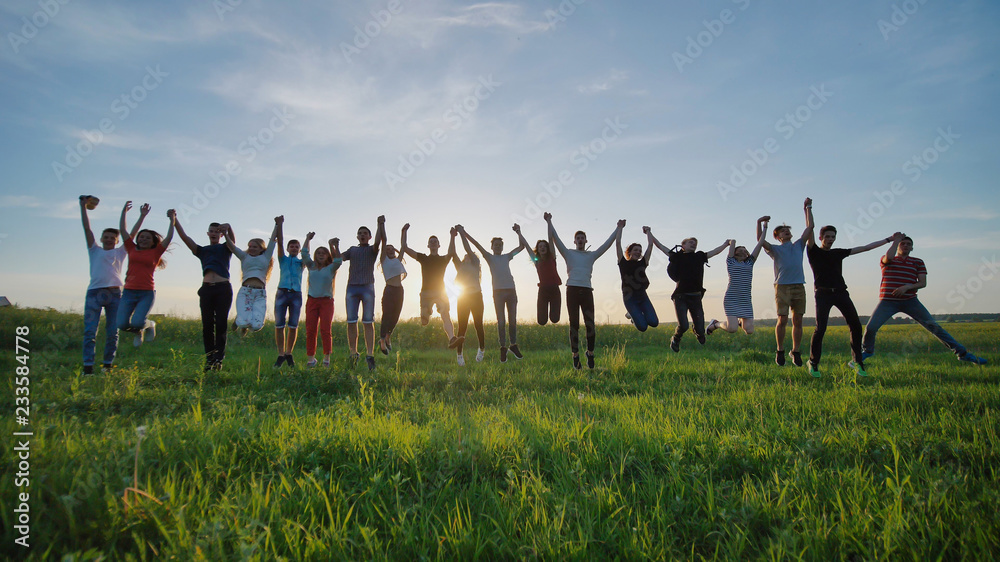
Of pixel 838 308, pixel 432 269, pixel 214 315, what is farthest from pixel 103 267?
pixel 838 308

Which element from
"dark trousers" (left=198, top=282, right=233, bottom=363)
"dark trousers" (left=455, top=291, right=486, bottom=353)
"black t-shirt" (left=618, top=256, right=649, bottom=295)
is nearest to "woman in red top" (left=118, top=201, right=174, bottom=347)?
"dark trousers" (left=198, top=282, right=233, bottom=363)

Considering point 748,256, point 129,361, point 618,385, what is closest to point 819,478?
point 618,385

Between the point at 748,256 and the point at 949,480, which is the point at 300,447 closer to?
the point at 949,480

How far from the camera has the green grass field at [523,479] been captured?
2.43 metres

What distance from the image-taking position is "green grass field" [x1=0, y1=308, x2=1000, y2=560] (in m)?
2.43

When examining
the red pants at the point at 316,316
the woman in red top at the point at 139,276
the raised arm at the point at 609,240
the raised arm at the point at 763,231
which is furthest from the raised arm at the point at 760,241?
the woman in red top at the point at 139,276

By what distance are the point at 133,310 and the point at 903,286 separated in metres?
14.8

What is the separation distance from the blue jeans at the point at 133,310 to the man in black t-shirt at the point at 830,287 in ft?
41.6

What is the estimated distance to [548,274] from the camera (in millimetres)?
10688

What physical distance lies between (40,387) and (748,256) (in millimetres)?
12559

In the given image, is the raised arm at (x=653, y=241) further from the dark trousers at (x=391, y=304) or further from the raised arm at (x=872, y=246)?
the dark trousers at (x=391, y=304)

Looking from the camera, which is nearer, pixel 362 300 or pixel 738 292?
pixel 362 300

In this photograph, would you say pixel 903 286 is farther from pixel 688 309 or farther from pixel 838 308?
pixel 688 309

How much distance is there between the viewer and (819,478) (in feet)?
10.6
